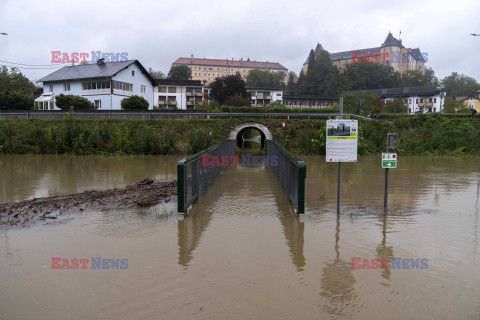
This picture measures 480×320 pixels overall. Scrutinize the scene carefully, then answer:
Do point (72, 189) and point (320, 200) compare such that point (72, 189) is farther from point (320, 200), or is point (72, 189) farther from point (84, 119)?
point (84, 119)

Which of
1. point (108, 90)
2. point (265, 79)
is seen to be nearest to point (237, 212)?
point (108, 90)

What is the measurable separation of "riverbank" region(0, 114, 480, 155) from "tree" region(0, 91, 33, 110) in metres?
11.8

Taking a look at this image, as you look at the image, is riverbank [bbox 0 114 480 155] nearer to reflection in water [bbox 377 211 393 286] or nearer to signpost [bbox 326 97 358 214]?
signpost [bbox 326 97 358 214]

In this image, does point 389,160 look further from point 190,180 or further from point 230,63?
point 230,63

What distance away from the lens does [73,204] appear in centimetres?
880

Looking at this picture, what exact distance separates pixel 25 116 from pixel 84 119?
5786 millimetres

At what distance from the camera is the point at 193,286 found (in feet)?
14.6

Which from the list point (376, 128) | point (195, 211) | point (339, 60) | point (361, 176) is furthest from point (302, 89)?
point (195, 211)

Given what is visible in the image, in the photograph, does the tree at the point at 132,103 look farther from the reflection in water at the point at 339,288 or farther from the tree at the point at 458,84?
the tree at the point at 458,84

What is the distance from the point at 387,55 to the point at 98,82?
116193 millimetres

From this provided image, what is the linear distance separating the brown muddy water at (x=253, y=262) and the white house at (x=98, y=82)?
114 feet

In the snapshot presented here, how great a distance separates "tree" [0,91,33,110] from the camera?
39.2 m

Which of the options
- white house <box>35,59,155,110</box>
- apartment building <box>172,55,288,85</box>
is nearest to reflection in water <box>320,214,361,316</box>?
white house <box>35,59,155,110</box>

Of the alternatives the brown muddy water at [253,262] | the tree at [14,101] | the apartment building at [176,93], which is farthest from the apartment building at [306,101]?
the brown muddy water at [253,262]
